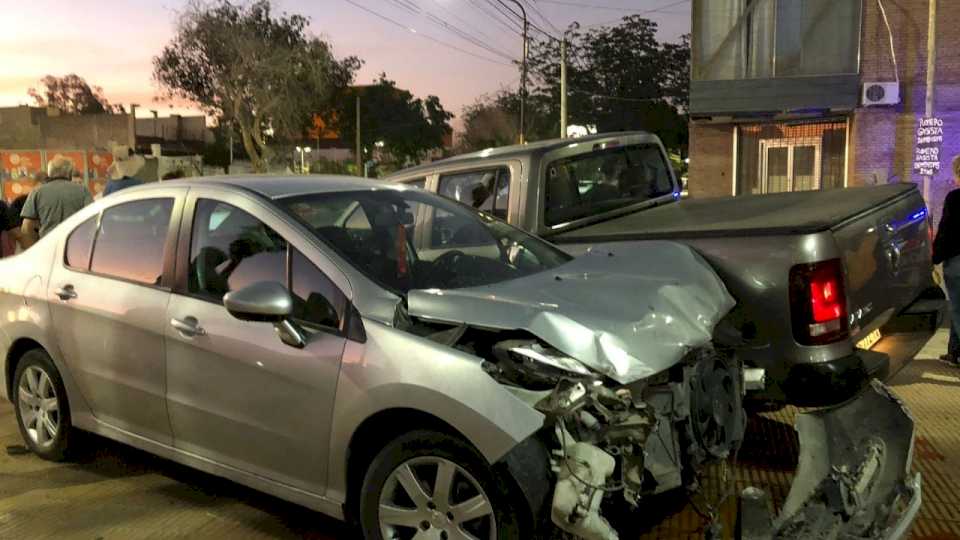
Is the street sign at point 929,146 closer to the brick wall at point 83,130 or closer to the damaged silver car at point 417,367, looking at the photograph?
the damaged silver car at point 417,367

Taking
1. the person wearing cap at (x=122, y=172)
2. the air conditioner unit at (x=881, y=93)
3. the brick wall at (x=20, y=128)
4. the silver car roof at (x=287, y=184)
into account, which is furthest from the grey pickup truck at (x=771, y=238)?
the brick wall at (x=20, y=128)

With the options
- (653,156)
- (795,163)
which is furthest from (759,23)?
(653,156)

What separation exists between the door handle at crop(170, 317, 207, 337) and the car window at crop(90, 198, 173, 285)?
0.34 m

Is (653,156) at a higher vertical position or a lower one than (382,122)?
lower

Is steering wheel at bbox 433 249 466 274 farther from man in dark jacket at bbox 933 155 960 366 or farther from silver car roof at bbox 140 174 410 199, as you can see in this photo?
man in dark jacket at bbox 933 155 960 366

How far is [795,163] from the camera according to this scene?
2250 cm

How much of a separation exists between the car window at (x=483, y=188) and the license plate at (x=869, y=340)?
2266 millimetres

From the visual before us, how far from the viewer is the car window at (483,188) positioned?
5441mm

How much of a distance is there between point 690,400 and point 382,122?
72.6 meters

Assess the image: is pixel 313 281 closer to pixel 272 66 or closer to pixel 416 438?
pixel 416 438

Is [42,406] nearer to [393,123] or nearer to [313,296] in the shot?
[313,296]

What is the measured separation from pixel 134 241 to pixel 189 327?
2.74 ft

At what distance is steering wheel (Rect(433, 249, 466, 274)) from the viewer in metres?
3.82

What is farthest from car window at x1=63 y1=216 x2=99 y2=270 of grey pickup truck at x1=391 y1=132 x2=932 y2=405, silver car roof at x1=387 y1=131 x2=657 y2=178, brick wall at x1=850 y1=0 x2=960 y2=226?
brick wall at x1=850 y1=0 x2=960 y2=226
